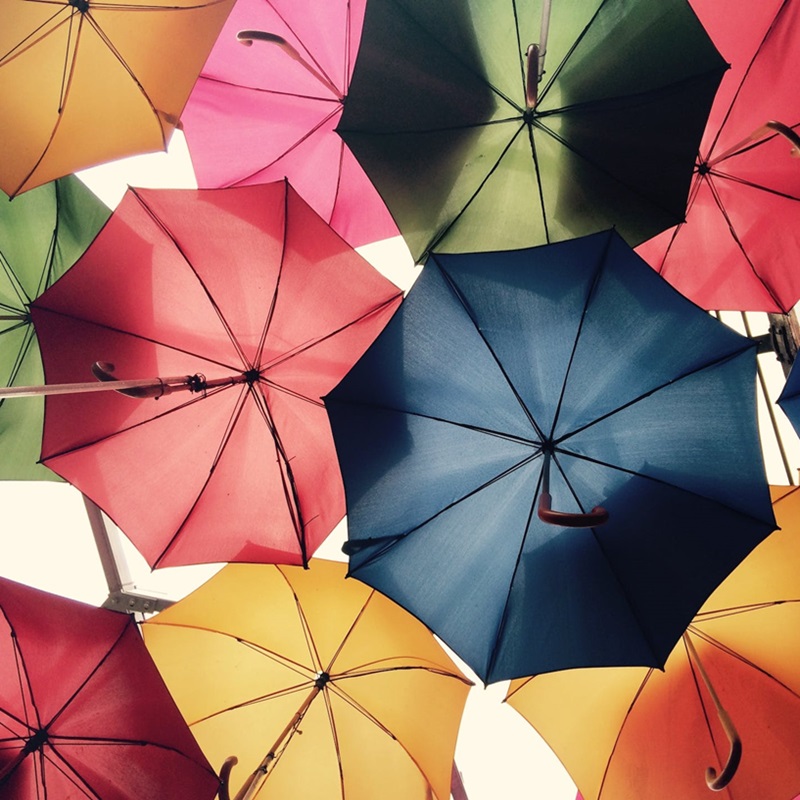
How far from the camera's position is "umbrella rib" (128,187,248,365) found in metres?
2.66

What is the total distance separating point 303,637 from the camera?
315 centimetres

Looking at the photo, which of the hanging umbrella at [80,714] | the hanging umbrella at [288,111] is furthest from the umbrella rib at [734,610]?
the hanging umbrella at [288,111]

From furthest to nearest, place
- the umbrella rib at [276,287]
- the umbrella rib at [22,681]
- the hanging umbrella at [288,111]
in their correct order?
the hanging umbrella at [288,111]
the umbrella rib at [276,287]
the umbrella rib at [22,681]

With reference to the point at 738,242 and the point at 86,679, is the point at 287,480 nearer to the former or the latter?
the point at 86,679

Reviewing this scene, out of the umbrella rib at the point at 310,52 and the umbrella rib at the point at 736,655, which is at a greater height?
the umbrella rib at the point at 310,52

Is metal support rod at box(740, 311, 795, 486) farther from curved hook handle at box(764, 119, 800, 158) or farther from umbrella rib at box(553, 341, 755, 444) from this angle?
umbrella rib at box(553, 341, 755, 444)

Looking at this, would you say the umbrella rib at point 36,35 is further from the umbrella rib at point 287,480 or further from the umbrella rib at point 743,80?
the umbrella rib at point 743,80

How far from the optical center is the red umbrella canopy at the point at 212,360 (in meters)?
2.70

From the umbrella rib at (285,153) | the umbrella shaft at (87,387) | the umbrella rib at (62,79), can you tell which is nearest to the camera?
the umbrella shaft at (87,387)

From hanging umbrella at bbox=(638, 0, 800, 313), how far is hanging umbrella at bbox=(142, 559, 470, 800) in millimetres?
2293

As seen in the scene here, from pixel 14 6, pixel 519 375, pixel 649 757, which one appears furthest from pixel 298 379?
pixel 649 757

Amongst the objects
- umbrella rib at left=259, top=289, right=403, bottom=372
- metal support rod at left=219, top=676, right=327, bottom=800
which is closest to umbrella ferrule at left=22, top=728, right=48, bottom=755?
metal support rod at left=219, top=676, right=327, bottom=800

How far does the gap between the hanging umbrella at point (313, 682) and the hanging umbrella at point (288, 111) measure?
78.4 inches

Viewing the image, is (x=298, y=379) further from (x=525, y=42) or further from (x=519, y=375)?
(x=525, y=42)
